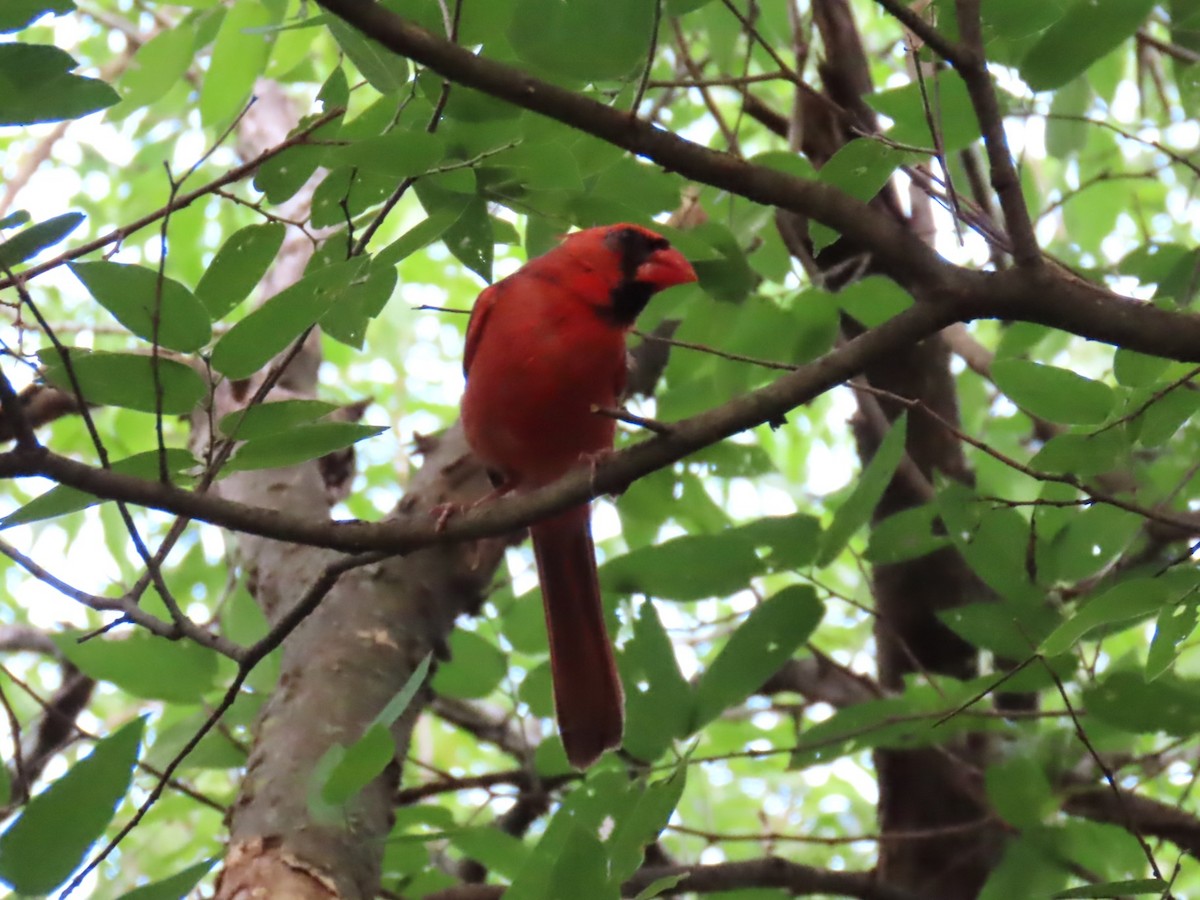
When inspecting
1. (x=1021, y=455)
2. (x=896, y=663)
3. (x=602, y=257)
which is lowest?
(x=896, y=663)

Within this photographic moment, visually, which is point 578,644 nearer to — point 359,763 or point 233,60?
point 359,763

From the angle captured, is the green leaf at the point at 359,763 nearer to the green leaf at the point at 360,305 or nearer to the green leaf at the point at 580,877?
the green leaf at the point at 580,877

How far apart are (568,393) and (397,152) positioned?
43.3 inches

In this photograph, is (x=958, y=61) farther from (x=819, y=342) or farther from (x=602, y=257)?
(x=602, y=257)

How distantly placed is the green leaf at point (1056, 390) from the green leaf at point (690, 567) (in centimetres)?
53

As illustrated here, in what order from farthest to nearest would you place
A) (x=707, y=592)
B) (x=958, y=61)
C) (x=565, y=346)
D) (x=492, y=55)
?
(x=565, y=346), (x=707, y=592), (x=492, y=55), (x=958, y=61)

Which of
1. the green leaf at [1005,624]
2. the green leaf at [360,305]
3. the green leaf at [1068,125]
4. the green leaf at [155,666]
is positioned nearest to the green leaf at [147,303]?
the green leaf at [360,305]

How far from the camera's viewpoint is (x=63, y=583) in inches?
56.6

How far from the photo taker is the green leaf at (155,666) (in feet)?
6.87

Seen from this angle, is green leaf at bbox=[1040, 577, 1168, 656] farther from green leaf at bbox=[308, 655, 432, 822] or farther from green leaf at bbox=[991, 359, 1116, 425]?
green leaf at bbox=[308, 655, 432, 822]

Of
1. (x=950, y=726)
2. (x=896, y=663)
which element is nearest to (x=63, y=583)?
(x=950, y=726)

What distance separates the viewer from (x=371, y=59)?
59.2 inches

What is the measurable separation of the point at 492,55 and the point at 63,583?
79 centimetres

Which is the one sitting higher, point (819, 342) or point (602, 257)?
point (602, 257)
